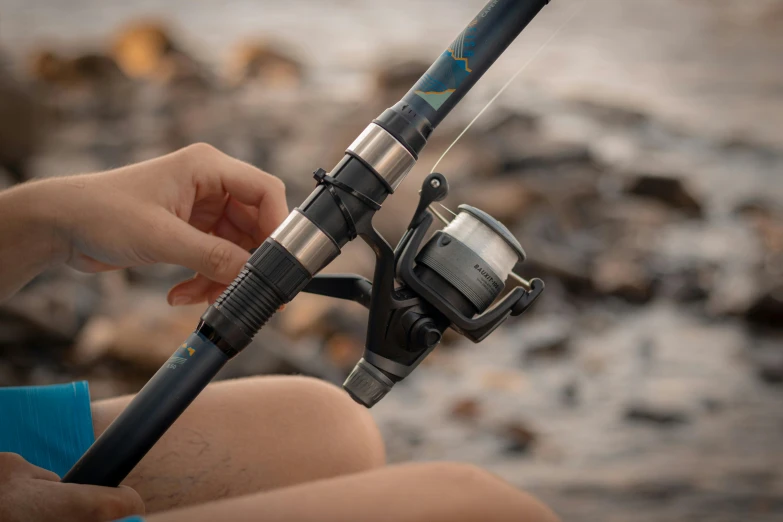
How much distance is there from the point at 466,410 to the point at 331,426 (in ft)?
5.03

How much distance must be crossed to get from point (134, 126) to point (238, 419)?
15.2 ft

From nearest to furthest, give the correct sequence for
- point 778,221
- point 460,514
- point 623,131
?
point 460,514 < point 778,221 < point 623,131

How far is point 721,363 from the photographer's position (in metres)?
2.77

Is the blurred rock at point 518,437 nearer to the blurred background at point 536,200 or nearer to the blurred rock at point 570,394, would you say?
the blurred background at point 536,200

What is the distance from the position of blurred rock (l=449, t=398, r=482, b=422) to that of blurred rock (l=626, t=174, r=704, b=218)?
2230mm

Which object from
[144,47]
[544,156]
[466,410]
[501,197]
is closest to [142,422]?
[466,410]

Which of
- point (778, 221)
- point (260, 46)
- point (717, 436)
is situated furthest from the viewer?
point (260, 46)

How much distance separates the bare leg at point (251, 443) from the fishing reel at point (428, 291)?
0.60 ft

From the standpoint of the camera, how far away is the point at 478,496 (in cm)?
62

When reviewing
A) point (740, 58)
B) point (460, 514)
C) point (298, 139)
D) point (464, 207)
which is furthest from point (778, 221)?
point (460, 514)

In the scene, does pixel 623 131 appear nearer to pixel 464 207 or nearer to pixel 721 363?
pixel 721 363

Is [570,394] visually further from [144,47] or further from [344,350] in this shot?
[144,47]

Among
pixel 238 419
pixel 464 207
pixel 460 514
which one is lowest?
pixel 238 419

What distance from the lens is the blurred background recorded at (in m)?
2.32
